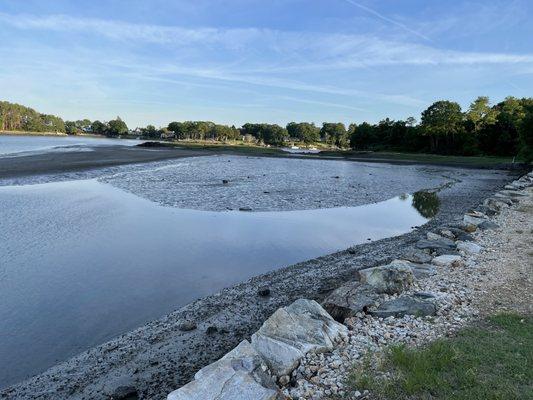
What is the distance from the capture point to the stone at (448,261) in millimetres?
10992

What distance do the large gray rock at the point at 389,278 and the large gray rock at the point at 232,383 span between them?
13.9ft

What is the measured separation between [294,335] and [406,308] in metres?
2.68

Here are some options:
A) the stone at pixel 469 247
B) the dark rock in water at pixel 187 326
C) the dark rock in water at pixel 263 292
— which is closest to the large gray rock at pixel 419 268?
the stone at pixel 469 247

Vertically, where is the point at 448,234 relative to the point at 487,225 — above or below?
below

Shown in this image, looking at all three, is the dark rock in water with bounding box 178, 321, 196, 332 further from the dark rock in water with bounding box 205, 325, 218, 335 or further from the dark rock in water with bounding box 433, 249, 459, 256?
the dark rock in water with bounding box 433, 249, 459, 256

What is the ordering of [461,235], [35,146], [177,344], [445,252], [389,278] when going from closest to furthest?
1. [177,344]
2. [389,278]
3. [445,252]
4. [461,235]
5. [35,146]

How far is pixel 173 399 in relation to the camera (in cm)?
479

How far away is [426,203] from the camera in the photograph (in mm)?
27719

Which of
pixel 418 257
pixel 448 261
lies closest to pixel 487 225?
pixel 448 261

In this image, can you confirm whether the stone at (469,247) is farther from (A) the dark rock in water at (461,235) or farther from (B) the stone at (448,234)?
(B) the stone at (448,234)

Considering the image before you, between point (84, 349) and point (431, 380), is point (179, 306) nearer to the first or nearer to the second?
point (84, 349)

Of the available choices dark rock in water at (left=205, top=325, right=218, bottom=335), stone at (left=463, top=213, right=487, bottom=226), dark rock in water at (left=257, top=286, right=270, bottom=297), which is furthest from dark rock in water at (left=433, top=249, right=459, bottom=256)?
dark rock in water at (left=205, top=325, right=218, bottom=335)

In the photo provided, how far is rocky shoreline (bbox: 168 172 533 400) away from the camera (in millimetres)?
5289

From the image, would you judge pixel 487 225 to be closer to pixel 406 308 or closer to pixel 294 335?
pixel 406 308
